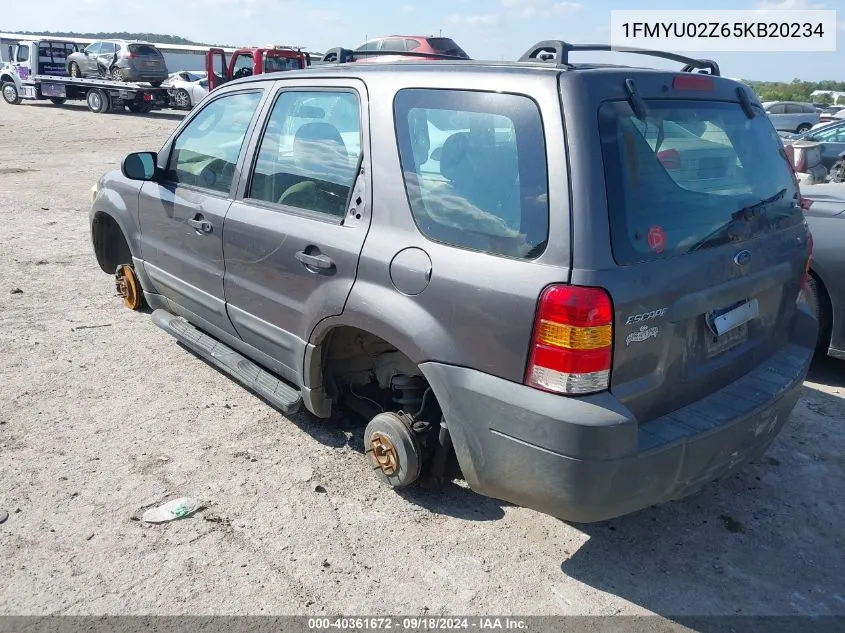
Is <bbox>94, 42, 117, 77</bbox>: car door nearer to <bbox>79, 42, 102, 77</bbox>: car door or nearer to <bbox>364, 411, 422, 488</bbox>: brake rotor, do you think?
<bbox>79, 42, 102, 77</bbox>: car door

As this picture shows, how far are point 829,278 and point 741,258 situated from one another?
2137mm

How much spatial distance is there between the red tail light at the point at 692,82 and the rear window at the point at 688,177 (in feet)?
0.20

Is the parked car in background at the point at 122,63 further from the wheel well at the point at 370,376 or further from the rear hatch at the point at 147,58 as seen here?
the wheel well at the point at 370,376

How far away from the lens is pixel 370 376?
12.1ft

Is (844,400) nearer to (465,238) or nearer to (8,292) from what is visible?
(465,238)

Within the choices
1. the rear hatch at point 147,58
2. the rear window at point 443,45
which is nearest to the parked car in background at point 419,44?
the rear window at point 443,45

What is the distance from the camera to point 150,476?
3475 mm

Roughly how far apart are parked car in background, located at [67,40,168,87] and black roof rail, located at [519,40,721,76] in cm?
2592

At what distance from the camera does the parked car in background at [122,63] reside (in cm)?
2545

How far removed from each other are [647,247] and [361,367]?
1650 mm

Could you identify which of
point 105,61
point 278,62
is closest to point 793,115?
point 278,62

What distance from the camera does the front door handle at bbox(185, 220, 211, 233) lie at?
3979 mm

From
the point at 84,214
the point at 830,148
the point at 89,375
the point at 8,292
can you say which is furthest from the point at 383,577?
the point at 830,148

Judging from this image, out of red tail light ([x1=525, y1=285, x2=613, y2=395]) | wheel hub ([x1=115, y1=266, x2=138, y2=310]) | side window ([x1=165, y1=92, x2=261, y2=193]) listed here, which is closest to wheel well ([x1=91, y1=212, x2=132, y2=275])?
wheel hub ([x1=115, y1=266, x2=138, y2=310])
